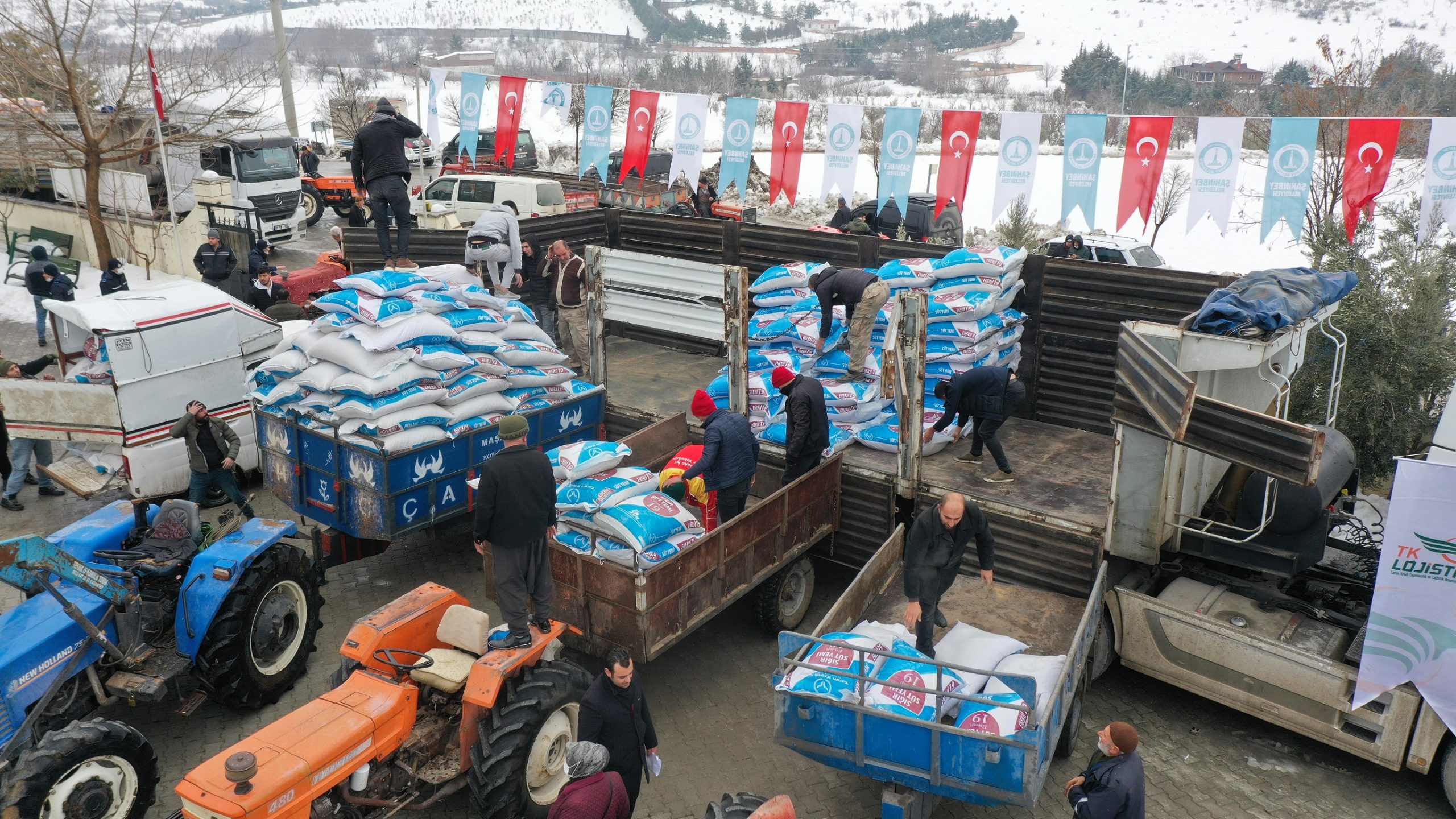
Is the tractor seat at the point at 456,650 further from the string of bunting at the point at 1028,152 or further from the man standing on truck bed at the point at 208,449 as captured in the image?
the string of bunting at the point at 1028,152

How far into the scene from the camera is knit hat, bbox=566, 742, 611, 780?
165 inches

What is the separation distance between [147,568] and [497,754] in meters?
2.64

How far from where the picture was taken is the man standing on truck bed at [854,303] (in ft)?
29.2

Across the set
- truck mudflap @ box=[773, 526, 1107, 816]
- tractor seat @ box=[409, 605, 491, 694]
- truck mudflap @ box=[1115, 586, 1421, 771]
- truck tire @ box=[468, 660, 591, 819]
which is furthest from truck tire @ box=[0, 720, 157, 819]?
truck mudflap @ box=[1115, 586, 1421, 771]

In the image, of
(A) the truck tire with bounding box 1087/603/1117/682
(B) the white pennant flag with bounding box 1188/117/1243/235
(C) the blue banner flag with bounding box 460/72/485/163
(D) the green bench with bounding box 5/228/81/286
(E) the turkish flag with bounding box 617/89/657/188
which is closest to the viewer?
A: (A) the truck tire with bounding box 1087/603/1117/682

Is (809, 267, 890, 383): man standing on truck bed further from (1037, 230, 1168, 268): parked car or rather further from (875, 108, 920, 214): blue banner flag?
(1037, 230, 1168, 268): parked car

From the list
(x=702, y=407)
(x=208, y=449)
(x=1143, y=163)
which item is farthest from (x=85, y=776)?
(x=1143, y=163)

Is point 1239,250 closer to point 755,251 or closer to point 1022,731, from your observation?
point 755,251

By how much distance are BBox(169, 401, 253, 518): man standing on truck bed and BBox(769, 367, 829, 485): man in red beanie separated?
15.5 ft

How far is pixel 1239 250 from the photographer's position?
24.2 meters

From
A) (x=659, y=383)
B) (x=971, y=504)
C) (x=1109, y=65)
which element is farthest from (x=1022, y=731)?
(x=1109, y=65)

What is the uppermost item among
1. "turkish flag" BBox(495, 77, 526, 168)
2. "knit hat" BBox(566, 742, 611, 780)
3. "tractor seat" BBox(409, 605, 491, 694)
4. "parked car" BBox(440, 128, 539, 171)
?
"turkish flag" BBox(495, 77, 526, 168)

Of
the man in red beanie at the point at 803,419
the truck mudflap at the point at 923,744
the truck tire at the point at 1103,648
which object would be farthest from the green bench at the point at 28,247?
the truck tire at the point at 1103,648

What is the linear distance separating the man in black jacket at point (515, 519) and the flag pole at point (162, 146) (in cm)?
1202
